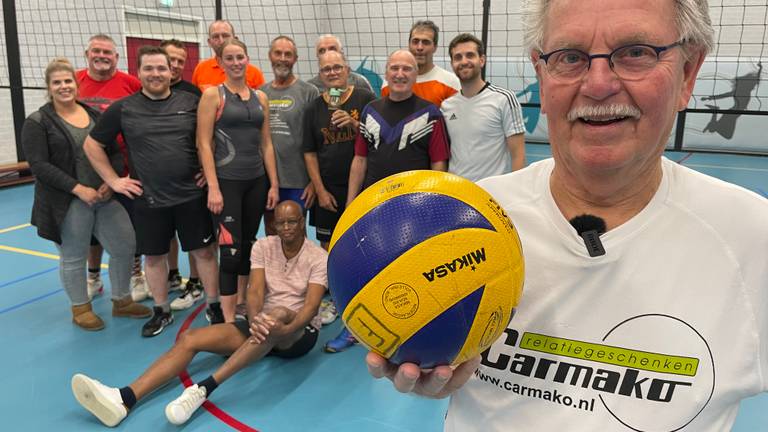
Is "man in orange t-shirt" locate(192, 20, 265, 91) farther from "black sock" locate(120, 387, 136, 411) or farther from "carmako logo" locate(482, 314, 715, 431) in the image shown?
"carmako logo" locate(482, 314, 715, 431)

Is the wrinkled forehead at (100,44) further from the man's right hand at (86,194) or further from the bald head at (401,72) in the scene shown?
the bald head at (401,72)

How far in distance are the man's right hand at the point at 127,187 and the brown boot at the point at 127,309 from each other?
94 centimetres

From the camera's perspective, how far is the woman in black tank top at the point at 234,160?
363 cm

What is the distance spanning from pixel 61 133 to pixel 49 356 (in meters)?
1.49

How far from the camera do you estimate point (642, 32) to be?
922 mm

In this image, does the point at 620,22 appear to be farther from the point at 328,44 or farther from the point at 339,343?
the point at 328,44

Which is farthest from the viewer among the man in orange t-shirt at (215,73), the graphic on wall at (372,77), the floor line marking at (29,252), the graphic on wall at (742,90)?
the graphic on wall at (372,77)

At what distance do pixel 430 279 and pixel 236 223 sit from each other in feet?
9.76

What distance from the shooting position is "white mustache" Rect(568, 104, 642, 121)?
37.0 inches

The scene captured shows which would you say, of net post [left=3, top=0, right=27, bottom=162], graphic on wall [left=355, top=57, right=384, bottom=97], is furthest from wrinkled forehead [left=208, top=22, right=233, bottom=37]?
graphic on wall [left=355, top=57, right=384, bottom=97]

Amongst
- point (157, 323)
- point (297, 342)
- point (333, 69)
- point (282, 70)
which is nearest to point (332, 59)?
point (333, 69)

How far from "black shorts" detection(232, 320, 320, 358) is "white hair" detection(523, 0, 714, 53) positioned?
279cm

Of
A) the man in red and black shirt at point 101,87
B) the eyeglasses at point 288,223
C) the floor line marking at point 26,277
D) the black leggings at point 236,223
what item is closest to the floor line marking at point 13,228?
the floor line marking at point 26,277

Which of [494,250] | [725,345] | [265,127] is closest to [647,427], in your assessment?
[725,345]
